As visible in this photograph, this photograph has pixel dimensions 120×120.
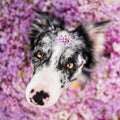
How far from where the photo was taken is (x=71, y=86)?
3.41 ft

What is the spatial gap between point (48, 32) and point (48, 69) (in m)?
0.08

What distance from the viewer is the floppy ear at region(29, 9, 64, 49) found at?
3.36 ft

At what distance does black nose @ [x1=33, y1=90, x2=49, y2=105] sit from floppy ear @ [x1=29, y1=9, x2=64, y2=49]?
11 cm

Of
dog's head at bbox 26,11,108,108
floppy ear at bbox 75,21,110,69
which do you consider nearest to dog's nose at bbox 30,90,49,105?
dog's head at bbox 26,11,108,108

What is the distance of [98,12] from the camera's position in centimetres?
103

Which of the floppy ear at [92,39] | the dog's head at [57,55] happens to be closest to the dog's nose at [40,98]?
the dog's head at [57,55]

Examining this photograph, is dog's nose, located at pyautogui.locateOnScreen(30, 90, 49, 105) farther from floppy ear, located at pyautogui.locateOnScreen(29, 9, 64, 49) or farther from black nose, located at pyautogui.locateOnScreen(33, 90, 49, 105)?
floppy ear, located at pyautogui.locateOnScreen(29, 9, 64, 49)

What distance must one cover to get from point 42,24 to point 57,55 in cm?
8

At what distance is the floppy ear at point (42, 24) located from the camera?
102 centimetres

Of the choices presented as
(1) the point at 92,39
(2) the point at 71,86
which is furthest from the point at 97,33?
(2) the point at 71,86

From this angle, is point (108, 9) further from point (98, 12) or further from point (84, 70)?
point (84, 70)

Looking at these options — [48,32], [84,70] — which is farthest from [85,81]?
[48,32]

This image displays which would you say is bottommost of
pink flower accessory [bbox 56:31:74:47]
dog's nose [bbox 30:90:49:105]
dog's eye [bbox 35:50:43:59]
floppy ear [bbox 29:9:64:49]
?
dog's nose [bbox 30:90:49:105]

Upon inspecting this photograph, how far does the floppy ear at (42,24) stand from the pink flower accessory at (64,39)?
20 mm
